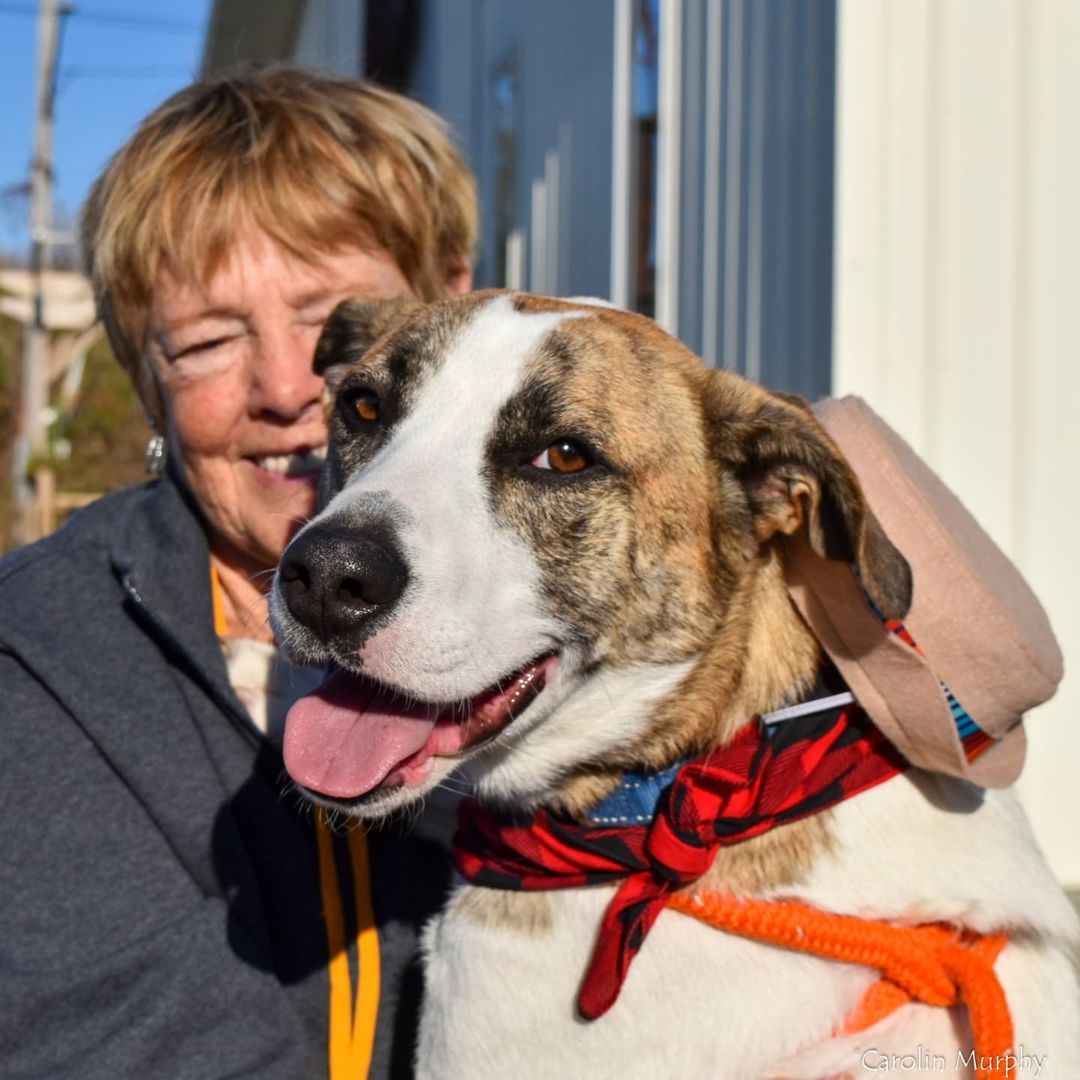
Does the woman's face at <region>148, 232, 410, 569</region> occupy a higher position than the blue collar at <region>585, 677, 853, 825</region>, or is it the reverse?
the woman's face at <region>148, 232, 410, 569</region>

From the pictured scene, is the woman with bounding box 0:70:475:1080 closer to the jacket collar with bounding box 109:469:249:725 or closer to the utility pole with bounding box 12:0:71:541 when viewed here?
the jacket collar with bounding box 109:469:249:725

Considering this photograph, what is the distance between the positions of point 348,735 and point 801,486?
0.83 metres

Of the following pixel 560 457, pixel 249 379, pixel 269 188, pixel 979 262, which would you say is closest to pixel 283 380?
pixel 249 379

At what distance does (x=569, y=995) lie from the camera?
2.05 metres

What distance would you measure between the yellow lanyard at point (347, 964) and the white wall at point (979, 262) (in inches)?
70.9

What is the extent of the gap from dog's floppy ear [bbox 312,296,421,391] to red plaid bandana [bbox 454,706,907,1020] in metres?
1.05

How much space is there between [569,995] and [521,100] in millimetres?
6219

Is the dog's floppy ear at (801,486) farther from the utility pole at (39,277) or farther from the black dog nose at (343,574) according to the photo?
the utility pole at (39,277)

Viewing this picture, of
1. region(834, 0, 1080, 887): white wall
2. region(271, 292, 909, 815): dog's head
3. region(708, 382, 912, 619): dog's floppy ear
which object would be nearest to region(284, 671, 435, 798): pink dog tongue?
region(271, 292, 909, 815): dog's head

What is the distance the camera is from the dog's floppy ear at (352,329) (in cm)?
267

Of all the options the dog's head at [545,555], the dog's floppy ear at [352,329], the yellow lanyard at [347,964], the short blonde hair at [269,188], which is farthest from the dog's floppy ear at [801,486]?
the short blonde hair at [269,188]

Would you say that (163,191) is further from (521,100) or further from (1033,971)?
(521,100)

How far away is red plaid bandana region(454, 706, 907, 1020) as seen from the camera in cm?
201

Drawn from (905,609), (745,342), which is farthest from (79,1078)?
(745,342)
